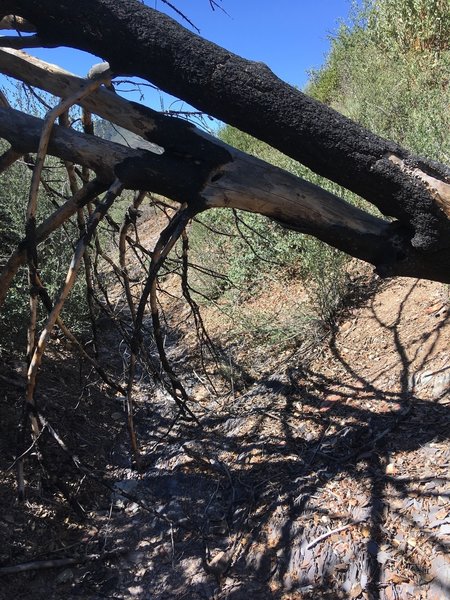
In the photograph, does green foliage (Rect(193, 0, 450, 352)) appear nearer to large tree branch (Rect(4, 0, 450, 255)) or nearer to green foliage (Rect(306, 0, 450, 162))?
green foliage (Rect(306, 0, 450, 162))

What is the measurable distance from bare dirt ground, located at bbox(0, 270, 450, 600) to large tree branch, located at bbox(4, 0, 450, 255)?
1323 millimetres

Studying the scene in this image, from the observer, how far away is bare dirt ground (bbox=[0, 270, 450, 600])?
2781 millimetres

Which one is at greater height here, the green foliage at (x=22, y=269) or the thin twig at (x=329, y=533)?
the green foliage at (x=22, y=269)

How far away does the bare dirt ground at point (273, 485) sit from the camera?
109 inches

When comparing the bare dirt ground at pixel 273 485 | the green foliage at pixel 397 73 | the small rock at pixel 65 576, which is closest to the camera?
the bare dirt ground at pixel 273 485

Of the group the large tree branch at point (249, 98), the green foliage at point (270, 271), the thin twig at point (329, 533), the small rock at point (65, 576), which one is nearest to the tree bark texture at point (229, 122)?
the large tree branch at point (249, 98)

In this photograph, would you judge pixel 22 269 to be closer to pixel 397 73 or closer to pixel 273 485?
pixel 273 485

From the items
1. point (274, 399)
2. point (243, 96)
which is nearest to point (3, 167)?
point (243, 96)

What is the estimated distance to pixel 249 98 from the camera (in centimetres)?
257

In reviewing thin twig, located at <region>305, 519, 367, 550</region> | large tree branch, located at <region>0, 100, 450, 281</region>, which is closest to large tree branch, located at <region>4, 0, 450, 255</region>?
large tree branch, located at <region>0, 100, 450, 281</region>

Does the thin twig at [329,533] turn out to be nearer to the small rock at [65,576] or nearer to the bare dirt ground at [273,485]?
the bare dirt ground at [273,485]

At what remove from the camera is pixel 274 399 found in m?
4.37

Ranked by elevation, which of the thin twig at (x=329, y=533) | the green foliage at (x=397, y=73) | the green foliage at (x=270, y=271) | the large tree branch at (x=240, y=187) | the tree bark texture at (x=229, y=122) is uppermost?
the green foliage at (x=397, y=73)

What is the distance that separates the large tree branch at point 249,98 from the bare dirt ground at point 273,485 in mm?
1323
